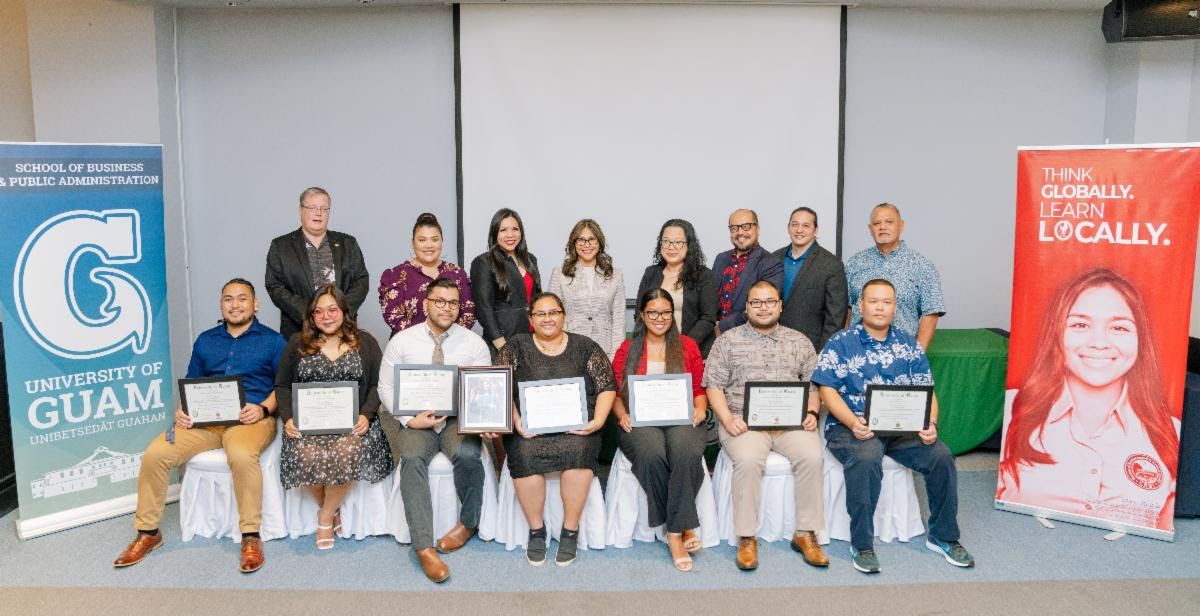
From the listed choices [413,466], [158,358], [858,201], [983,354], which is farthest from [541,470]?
[858,201]

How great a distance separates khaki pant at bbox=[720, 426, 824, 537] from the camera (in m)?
3.62

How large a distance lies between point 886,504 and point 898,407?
493 millimetres

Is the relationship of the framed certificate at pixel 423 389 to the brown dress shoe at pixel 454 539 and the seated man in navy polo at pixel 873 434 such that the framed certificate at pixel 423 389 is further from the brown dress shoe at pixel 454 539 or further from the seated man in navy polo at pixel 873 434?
the seated man in navy polo at pixel 873 434

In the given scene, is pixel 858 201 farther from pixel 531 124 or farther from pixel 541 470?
pixel 541 470

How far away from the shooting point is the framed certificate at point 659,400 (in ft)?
12.1

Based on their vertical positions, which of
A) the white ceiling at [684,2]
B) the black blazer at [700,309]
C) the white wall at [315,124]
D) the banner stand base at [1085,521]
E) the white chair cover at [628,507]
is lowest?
the banner stand base at [1085,521]

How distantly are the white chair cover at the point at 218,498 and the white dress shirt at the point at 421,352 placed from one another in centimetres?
61

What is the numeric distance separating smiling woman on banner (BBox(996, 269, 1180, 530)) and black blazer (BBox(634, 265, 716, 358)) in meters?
1.55

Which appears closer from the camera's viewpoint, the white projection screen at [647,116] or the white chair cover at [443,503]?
the white chair cover at [443,503]

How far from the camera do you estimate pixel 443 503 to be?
373 cm

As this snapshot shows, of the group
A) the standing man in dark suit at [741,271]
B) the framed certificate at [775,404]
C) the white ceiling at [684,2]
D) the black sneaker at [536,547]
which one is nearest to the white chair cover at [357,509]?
the black sneaker at [536,547]

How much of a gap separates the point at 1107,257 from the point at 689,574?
242 cm

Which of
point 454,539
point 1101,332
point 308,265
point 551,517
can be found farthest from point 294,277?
point 1101,332

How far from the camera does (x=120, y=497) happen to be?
4.16 meters
